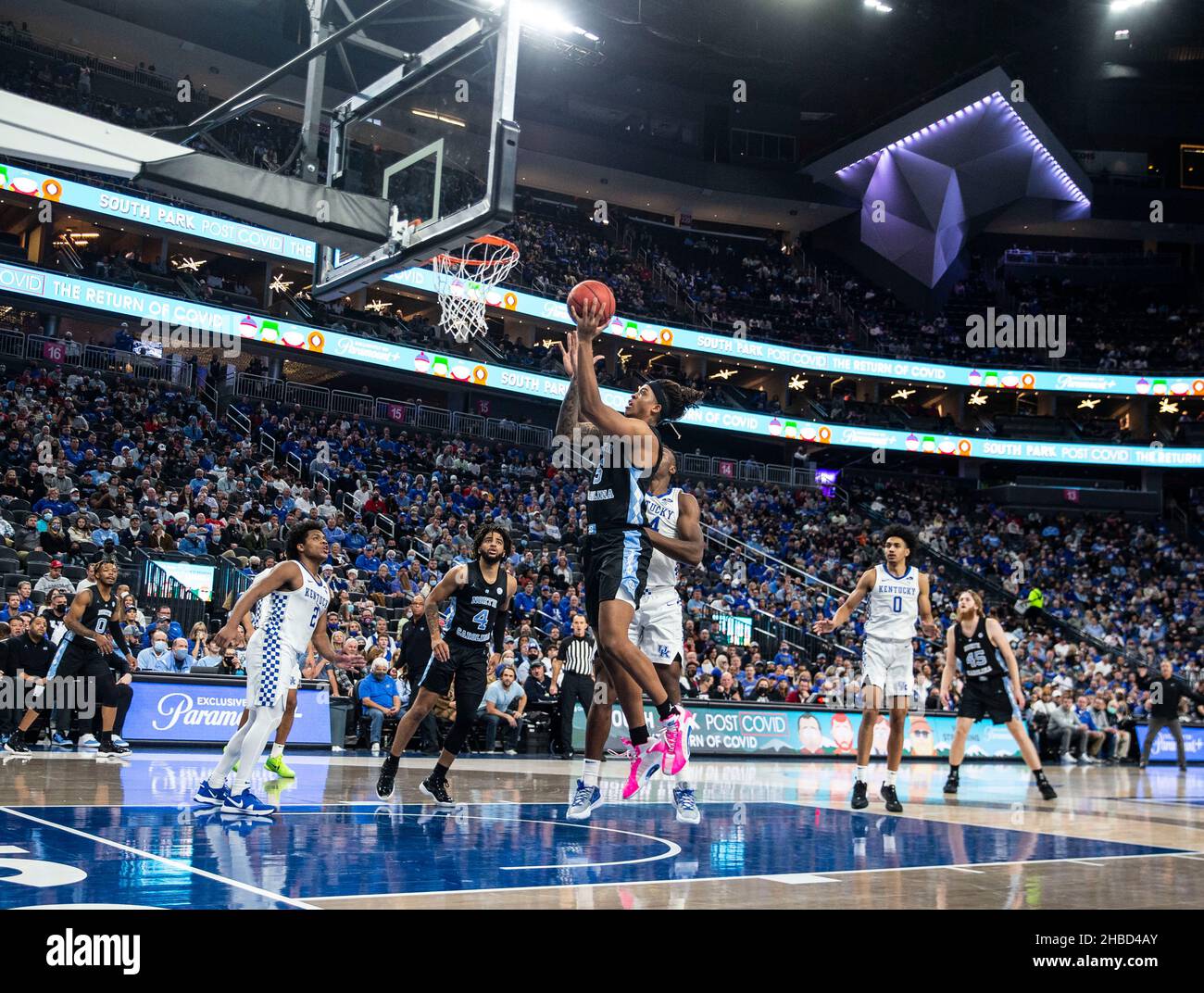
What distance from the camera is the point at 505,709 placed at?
16656 mm

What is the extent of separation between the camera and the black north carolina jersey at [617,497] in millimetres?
7145

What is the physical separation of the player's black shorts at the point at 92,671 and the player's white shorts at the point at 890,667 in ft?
26.5

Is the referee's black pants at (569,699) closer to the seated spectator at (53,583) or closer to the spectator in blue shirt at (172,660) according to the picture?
the spectator in blue shirt at (172,660)

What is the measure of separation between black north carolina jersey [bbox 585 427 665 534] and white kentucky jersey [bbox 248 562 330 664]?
6.68 feet

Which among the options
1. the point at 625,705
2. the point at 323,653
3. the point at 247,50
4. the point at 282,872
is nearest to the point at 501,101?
the point at 323,653

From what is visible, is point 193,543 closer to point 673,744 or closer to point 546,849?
point 673,744

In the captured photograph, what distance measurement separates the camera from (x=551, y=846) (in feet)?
20.0

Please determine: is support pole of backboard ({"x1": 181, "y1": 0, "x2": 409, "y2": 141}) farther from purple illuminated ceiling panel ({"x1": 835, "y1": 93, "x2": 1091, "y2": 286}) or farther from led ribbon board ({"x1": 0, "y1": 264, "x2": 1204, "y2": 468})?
purple illuminated ceiling panel ({"x1": 835, "y1": 93, "x2": 1091, "y2": 286})

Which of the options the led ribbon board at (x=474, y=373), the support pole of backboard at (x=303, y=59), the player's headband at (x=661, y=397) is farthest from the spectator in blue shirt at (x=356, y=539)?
the player's headband at (x=661, y=397)

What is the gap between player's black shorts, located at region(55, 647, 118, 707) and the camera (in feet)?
40.1

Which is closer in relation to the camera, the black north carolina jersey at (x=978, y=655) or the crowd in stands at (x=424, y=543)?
the black north carolina jersey at (x=978, y=655)

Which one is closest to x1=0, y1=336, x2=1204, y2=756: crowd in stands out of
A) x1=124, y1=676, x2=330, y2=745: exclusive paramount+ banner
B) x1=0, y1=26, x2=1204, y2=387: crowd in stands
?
x1=124, y1=676, x2=330, y2=745: exclusive paramount+ banner
